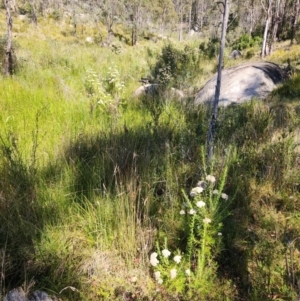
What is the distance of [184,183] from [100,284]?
39.9 inches

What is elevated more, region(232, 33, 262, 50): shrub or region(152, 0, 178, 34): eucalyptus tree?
region(152, 0, 178, 34): eucalyptus tree

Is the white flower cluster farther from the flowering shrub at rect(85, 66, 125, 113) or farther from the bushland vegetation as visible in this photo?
the flowering shrub at rect(85, 66, 125, 113)

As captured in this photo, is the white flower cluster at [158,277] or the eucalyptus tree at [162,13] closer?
the white flower cluster at [158,277]

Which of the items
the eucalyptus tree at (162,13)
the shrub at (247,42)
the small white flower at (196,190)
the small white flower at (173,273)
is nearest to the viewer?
the small white flower at (173,273)

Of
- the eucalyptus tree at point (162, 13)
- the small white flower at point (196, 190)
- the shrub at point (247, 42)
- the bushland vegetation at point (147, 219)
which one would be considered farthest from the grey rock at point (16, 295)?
the eucalyptus tree at point (162, 13)

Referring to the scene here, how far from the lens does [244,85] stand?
19.4 ft

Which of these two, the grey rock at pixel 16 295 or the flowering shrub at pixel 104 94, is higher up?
the flowering shrub at pixel 104 94

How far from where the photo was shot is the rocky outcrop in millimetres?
5590

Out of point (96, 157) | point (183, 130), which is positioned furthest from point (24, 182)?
point (183, 130)

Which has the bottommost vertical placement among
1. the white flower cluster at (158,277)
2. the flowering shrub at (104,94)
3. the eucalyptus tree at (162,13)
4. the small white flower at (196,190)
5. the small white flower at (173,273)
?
the white flower cluster at (158,277)

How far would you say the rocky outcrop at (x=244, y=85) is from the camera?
559 cm

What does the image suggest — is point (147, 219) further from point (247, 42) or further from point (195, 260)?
point (247, 42)

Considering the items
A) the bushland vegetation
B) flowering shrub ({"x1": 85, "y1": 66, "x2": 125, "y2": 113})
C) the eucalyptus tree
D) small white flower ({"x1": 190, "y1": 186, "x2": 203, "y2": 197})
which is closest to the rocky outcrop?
flowering shrub ({"x1": 85, "y1": 66, "x2": 125, "y2": 113})

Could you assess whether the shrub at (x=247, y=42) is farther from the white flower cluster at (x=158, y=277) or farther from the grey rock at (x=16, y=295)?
the grey rock at (x=16, y=295)
